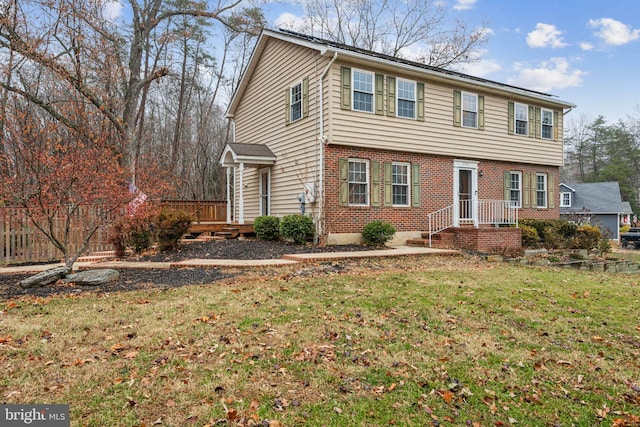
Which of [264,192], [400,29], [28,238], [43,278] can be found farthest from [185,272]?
[400,29]

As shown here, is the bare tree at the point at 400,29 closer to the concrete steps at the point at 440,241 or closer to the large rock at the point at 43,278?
the concrete steps at the point at 440,241

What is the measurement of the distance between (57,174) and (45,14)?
10035 millimetres

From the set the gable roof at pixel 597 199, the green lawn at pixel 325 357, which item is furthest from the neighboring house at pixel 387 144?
the gable roof at pixel 597 199

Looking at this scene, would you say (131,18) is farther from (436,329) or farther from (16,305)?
(436,329)

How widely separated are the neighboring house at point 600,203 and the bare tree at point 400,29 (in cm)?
1385

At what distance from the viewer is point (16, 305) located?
209 inches

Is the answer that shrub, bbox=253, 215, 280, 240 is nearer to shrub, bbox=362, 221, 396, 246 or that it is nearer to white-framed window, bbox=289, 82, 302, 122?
shrub, bbox=362, 221, 396, 246

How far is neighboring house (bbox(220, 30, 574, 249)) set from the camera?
11.7 m

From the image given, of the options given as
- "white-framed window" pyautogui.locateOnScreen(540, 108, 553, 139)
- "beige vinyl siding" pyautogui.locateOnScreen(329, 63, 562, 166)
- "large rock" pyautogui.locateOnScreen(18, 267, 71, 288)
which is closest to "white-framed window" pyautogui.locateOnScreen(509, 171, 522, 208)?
"beige vinyl siding" pyautogui.locateOnScreen(329, 63, 562, 166)

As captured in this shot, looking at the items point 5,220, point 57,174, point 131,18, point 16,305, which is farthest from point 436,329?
point 131,18

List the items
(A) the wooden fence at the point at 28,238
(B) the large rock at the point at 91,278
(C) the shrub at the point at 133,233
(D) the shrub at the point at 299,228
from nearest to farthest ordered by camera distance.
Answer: (B) the large rock at the point at 91,278
(A) the wooden fence at the point at 28,238
(C) the shrub at the point at 133,233
(D) the shrub at the point at 299,228

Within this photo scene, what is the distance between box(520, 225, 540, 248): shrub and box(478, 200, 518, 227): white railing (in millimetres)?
459

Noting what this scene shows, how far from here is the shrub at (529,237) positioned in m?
13.0

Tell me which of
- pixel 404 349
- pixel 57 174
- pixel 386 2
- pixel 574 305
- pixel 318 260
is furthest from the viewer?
pixel 386 2
